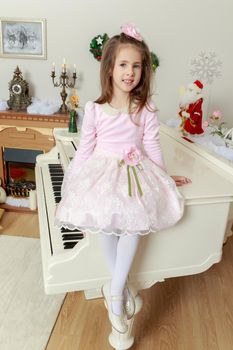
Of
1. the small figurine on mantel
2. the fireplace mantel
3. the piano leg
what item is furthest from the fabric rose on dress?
the small figurine on mantel

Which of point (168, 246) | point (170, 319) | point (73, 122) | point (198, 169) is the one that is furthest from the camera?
point (73, 122)

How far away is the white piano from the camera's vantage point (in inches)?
47.5

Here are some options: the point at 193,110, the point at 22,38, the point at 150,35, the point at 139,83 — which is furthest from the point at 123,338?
the point at 22,38

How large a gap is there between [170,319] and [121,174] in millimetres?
1047

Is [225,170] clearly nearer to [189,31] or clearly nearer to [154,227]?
[154,227]

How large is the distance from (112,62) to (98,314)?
133 cm

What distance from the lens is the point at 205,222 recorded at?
1271 millimetres

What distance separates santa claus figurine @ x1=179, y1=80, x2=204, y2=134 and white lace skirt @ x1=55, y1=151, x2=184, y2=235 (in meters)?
0.86

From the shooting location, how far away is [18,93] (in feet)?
9.90

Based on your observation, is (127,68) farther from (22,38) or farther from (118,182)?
(22,38)

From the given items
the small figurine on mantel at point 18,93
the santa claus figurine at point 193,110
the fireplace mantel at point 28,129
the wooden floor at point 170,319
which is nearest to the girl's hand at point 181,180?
the santa claus figurine at point 193,110

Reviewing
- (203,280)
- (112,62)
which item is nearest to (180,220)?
(112,62)

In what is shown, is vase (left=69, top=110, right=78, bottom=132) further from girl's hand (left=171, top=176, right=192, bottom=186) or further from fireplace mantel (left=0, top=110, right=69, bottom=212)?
girl's hand (left=171, top=176, right=192, bottom=186)

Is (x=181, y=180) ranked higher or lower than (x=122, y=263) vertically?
higher
